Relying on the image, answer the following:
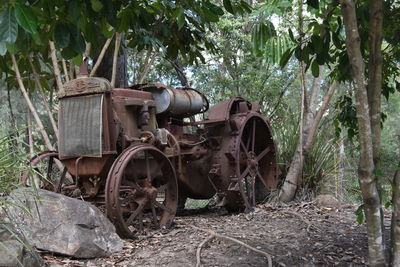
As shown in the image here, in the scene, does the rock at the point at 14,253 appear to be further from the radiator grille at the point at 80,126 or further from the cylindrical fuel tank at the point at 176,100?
the cylindrical fuel tank at the point at 176,100

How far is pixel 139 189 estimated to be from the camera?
492 cm

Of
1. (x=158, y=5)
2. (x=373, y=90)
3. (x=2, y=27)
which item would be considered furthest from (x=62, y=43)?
(x=373, y=90)

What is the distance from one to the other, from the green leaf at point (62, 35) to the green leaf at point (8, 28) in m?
0.47

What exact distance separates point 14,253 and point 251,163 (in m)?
3.96

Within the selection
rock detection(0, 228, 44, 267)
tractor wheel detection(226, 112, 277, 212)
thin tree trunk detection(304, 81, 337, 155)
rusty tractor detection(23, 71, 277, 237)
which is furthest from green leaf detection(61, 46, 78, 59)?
thin tree trunk detection(304, 81, 337, 155)

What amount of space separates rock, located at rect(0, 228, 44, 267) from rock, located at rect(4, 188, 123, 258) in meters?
0.47

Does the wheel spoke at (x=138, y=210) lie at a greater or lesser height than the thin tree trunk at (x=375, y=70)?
lesser

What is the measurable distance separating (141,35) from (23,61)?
6.35 ft

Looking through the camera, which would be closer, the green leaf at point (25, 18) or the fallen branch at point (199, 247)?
the green leaf at point (25, 18)

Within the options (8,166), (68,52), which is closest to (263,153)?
(8,166)

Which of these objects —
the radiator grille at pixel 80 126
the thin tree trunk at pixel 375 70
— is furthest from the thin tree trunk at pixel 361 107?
the radiator grille at pixel 80 126

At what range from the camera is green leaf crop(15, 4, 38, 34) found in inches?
76.9

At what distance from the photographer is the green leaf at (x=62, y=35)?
244cm

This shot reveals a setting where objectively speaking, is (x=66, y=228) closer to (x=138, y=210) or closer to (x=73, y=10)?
(x=138, y=210)
